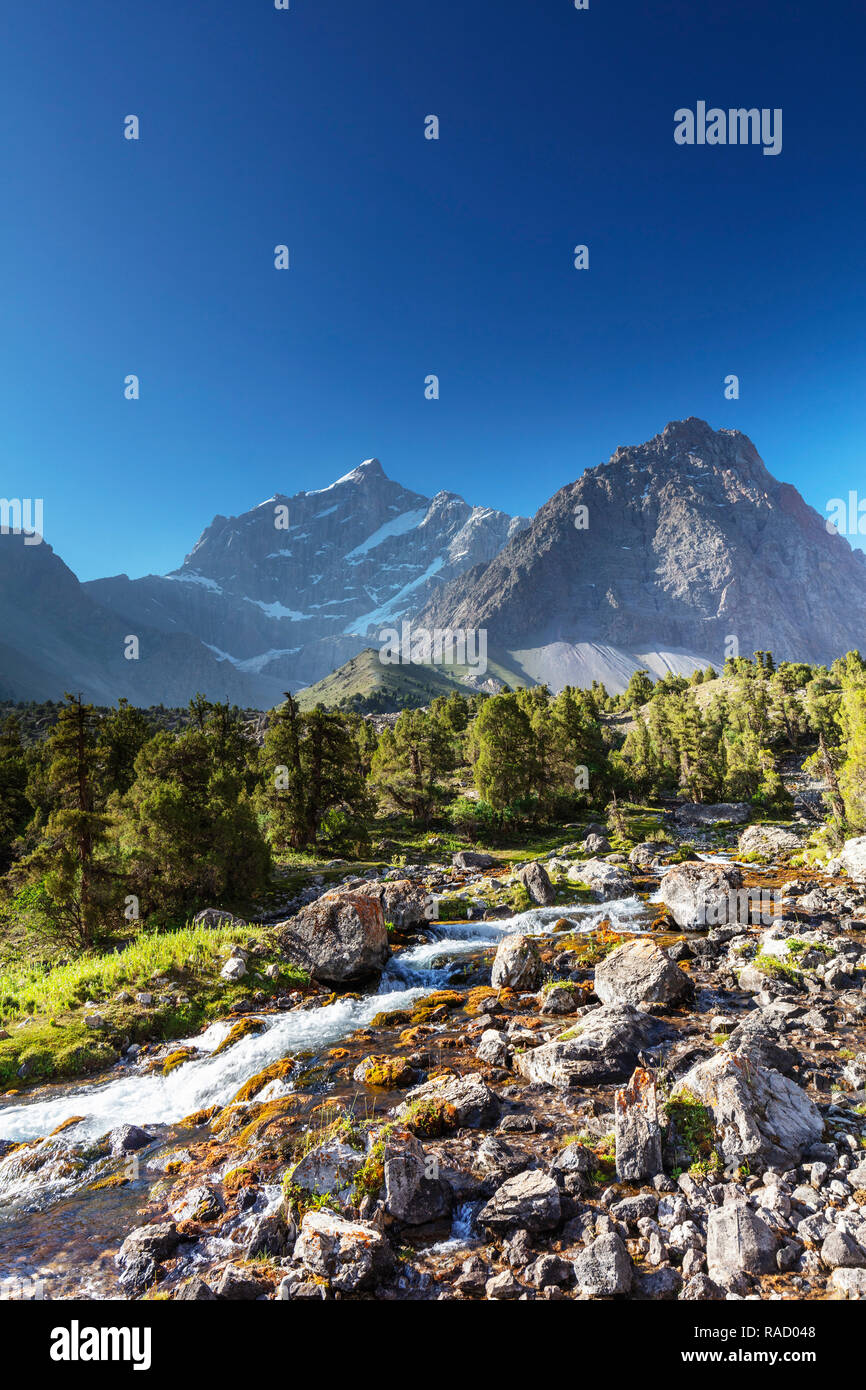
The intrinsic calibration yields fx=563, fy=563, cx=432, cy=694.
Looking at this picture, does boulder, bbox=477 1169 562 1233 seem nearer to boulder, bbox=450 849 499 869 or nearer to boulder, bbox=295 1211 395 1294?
boulder, bbox=295 1211 395 1294

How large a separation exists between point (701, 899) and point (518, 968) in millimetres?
10821

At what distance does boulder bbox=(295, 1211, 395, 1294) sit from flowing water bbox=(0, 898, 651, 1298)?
6.47 feet

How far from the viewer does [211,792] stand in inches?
1325

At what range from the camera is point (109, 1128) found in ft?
45.7

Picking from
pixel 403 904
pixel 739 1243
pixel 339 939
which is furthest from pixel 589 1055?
pixel 403 904

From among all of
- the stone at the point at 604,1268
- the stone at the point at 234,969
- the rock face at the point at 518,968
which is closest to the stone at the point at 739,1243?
the stone at the point at 604,1268

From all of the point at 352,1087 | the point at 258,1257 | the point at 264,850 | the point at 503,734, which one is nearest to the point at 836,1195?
the point at 258,1257

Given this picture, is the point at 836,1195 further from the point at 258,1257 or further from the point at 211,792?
the point at 211,792

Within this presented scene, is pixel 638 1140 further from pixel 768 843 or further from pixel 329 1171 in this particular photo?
pixel 768 843

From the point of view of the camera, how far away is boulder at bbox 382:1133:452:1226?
922cm

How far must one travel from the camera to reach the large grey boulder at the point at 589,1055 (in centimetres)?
1352

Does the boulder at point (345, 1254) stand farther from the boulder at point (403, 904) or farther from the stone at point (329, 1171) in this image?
the boulder at point (403, 904)

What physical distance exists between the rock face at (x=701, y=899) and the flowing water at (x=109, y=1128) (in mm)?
10236

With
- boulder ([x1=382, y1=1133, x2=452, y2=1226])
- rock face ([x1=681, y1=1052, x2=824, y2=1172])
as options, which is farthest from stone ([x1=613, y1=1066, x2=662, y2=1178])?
boulder ([x1=382, y1=1133, x2=452, y2=1226])
